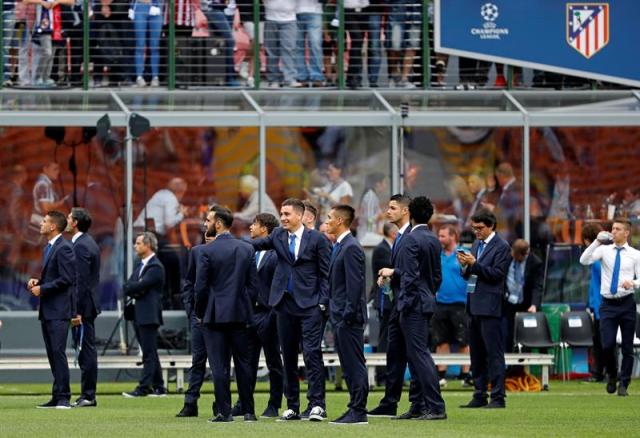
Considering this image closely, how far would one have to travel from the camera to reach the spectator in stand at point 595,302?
74.1 ft

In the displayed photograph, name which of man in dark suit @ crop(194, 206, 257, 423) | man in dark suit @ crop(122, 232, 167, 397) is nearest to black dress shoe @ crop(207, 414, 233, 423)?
man in dark suit @ crop(194, 206, 257, 423)

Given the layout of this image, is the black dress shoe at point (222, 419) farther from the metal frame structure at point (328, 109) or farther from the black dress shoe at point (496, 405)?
the metal frame structure at point (328, 109)

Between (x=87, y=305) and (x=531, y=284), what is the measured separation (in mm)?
7759

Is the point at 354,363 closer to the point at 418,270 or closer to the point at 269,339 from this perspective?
the point at 418,270

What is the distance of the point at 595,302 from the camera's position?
23.0 metres

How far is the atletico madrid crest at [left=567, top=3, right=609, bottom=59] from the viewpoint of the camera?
29.1 metres

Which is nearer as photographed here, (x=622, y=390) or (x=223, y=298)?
(x=223, y=298)

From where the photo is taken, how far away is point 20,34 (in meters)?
28.0

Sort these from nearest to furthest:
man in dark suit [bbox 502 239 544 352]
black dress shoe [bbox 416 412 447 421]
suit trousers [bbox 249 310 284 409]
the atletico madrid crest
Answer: black dress shoe [bbox 416 412 447 421] → suit trousers [bbox 249 310 284 409] → man in dark suit [bbox 502 239 544 352] → the atletico madrid crest

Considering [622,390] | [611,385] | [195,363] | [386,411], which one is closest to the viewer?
[386,411]

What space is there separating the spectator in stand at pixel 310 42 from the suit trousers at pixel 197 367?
11.2 metres

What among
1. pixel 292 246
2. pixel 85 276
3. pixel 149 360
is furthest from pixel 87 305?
pixel 292 246

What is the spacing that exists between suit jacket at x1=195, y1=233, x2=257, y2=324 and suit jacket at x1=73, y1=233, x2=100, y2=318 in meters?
3.69

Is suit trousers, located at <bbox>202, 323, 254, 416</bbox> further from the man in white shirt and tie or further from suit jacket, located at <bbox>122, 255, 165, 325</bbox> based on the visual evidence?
the man in white shirt and tie
